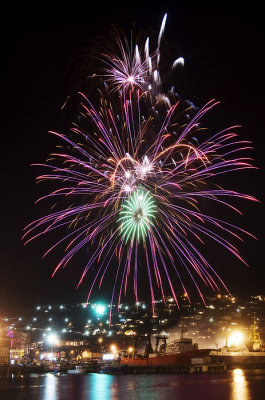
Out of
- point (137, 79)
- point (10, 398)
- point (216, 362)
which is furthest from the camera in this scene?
point (216, 362)

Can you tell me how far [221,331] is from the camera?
126188mm

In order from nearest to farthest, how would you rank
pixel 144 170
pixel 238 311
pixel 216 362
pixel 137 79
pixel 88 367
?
1. pixel 137 79
2. pixel 144 170
3. pixel 216 362
4. pixel 88 367
5. pixel 238 311

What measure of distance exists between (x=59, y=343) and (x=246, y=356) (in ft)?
237

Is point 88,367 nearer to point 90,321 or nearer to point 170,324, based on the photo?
point 170,324

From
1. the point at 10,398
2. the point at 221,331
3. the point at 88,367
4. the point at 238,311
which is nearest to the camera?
the point at 10,398

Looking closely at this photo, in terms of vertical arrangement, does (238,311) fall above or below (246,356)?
above

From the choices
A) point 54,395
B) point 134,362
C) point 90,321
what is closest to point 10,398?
point 54,395

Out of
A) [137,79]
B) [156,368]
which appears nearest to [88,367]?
[156,368]

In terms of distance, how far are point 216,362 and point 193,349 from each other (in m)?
8.44

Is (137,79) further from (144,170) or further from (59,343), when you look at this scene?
(59,343)

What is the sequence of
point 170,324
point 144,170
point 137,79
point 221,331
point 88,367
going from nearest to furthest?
1. point 137,79
2. point 144,170
3. point 88,367
4. point 221,331
5. point 170,324

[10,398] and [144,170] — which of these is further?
[10,398]

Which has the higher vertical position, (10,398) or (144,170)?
(144,170)

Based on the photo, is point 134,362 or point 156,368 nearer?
point 156,368
